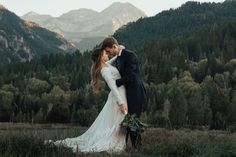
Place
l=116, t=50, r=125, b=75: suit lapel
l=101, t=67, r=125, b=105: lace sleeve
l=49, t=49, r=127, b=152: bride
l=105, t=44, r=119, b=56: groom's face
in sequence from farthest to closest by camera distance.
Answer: l=105, t=44, r=119, b=56: groom's face → l=116, t=50, r=125, b=75: suit lapel → l=101, t=67, r=125, b=105: lace sleeve → l=49, t=49, r=127, b=152: bride

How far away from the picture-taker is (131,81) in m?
12.7

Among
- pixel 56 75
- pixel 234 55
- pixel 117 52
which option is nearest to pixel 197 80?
pixel 234 55

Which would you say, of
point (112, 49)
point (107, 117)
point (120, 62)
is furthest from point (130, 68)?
point (107, 117)

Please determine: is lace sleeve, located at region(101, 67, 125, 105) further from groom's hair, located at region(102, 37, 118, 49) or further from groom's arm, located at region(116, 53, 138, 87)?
groom's hair, located at region(102, 37, 118, 49)

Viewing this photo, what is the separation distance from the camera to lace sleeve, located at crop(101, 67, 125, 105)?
12.6m

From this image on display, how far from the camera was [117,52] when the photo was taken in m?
13.1

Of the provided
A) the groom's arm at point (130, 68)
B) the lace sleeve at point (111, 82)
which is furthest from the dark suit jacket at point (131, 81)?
the lace sleeve at point (111, 82)

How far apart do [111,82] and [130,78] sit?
48cm

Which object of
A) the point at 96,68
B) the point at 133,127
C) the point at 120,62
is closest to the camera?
the point at 133,127

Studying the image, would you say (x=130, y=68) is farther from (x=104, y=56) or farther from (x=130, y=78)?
(x=104, y=56)

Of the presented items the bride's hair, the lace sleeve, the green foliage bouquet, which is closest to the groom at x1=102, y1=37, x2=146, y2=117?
Result: the lace sleeve

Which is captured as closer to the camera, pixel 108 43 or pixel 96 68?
pixel 108 43

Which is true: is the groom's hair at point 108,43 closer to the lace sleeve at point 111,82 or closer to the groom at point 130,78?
the groom at point 130,78

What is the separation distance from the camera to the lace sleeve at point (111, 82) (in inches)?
497
